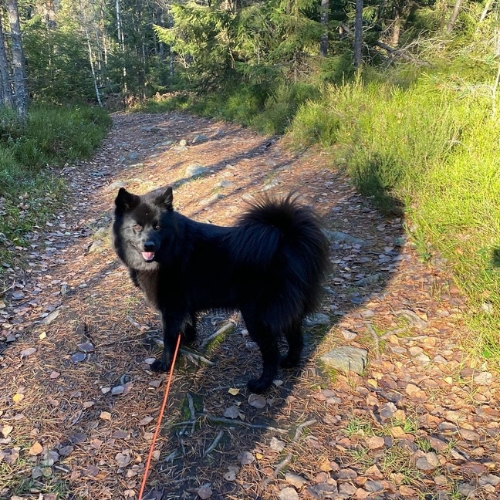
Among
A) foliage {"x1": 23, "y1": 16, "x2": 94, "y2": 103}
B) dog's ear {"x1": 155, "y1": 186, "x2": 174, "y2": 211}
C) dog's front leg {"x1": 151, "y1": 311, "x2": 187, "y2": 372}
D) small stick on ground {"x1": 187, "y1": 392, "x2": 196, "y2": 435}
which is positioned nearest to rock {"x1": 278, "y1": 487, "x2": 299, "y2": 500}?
small stick on ground {"x1": 187, "y1": 392, "x2": 196, "y2": 435}

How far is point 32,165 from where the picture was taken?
335 inches

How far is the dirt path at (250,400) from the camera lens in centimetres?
245

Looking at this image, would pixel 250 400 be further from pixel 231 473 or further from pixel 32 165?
pixel 32 165

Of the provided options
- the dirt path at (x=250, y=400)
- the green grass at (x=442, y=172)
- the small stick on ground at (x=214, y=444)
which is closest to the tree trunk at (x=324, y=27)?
the green grass at (x=442, y=172)

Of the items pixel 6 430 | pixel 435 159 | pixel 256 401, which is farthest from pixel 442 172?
pixel 6 430

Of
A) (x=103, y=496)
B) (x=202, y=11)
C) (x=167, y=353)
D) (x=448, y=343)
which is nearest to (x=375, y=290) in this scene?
(x=448, y=343)

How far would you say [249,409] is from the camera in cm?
297

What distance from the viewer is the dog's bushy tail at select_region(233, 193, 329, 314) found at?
2.85 metres

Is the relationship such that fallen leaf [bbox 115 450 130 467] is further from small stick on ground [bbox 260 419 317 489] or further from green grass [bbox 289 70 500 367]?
green grass [bbox 289 70 500 367]

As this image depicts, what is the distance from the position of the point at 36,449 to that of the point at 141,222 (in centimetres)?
175

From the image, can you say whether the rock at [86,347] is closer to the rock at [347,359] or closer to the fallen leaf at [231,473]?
the fallen leaf at [231,473]

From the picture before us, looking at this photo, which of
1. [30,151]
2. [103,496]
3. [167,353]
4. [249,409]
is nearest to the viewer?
[103,496]

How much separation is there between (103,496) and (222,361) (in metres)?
1.35

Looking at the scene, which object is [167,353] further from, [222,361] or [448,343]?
[448,343]
